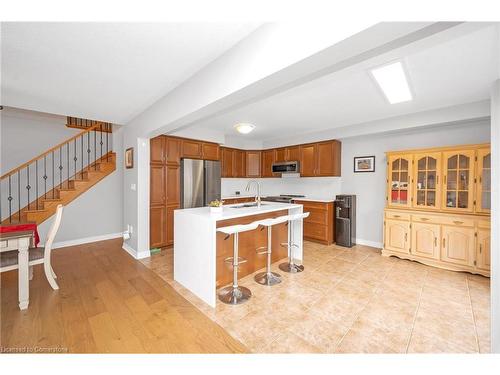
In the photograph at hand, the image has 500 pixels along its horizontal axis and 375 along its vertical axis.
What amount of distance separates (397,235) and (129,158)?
16.6ft

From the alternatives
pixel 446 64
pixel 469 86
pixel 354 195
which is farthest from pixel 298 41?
pixel 354 195

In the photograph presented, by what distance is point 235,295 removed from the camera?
2441 millimetres

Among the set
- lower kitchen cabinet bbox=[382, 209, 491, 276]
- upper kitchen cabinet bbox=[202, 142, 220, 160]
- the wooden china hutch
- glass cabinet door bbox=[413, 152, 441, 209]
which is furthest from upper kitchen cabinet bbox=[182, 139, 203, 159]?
glass cabinet door bbox=[413, 152, 441, 209]

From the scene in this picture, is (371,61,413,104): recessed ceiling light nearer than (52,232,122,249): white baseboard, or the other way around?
(371,61,413,104): recessed ceiling light

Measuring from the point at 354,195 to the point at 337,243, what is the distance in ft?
3.62

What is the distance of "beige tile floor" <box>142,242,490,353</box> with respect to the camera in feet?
5.83

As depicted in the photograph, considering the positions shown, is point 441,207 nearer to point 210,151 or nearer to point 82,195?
point 210,151

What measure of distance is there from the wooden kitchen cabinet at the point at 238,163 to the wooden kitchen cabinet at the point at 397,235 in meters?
3.55

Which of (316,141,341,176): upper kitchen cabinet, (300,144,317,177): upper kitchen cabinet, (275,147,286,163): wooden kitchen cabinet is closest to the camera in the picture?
(316,141,341,176): upper kitchen cabinet

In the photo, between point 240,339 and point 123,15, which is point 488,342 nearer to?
point 240,339

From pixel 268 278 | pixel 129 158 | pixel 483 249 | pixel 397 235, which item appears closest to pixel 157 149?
pixel 129 158

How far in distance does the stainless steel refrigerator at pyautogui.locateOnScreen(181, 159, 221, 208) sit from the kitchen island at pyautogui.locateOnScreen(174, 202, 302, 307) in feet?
5.06

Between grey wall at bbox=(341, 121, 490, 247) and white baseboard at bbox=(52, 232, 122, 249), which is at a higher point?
grey wall at bbox=(341, 121, 490, 247)

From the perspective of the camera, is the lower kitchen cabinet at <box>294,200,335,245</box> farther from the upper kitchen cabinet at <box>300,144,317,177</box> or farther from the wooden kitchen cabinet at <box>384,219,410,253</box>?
the wooden kitchen cabinet at <box>384,219,410,253</box>
